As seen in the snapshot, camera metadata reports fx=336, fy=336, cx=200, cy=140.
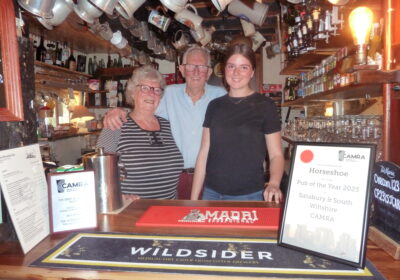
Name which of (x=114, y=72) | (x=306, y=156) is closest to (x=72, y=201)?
(x=306, y=156)

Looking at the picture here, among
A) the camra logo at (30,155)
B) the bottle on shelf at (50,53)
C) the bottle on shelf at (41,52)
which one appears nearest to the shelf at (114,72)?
the bottle on shelf at (50,53)

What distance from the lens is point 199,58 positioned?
2359 mm

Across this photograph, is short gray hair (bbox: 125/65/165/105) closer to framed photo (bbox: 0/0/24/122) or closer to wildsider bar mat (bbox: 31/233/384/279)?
framed photo (bbox: 0/0/24/122)

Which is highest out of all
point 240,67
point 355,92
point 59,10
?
point 59,10

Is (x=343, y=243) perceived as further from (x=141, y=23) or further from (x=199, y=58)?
(x=141, y=23)

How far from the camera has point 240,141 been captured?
1840mm

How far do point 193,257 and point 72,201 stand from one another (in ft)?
1.61

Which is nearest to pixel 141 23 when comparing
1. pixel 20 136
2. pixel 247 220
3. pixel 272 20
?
pixel 272 20

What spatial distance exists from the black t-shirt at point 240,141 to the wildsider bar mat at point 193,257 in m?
0.81

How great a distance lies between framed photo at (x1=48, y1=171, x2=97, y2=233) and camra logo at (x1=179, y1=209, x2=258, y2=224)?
0.33 m

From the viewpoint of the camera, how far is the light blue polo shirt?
2.35 meters

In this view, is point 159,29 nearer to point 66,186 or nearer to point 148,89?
point 148,89

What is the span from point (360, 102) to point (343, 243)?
2.49 meters

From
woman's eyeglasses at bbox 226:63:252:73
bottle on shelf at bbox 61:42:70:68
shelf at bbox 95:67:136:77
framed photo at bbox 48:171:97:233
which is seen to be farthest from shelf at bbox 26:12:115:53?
framed photo at bbox 48:171:97:233
